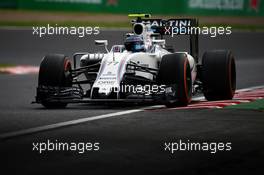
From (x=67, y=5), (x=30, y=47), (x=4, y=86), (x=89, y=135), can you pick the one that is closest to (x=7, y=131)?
(x=89, y=135)

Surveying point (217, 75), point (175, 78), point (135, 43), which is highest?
point (135, 43)

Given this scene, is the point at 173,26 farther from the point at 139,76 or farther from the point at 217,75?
the point at 139,76

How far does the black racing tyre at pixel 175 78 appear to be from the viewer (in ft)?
46.0

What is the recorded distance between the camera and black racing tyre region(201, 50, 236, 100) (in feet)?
49.8

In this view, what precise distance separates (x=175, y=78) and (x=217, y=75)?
139 centimetres

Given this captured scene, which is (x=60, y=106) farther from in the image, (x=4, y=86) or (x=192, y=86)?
(x=4, y=86)

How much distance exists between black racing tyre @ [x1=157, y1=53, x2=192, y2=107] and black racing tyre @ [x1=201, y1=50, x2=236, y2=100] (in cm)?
112

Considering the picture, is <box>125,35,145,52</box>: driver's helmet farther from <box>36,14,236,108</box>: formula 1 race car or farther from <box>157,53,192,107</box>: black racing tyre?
<box>157,53,192,107</box>: black racing tyre

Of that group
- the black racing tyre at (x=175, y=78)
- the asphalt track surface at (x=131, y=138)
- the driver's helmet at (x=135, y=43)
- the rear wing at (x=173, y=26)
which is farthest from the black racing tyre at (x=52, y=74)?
the rear wing at (x=173, y=26)

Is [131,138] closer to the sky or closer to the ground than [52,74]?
closer to the ground

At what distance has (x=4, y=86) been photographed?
18.6m

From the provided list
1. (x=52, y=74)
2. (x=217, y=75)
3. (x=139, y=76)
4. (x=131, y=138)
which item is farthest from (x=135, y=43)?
(x=131, y=138)

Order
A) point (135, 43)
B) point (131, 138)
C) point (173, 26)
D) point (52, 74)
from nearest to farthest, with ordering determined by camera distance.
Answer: point (131, 138)
point (52, 74)
point (135, 43)
point (173, 26)

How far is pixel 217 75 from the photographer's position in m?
15.2
